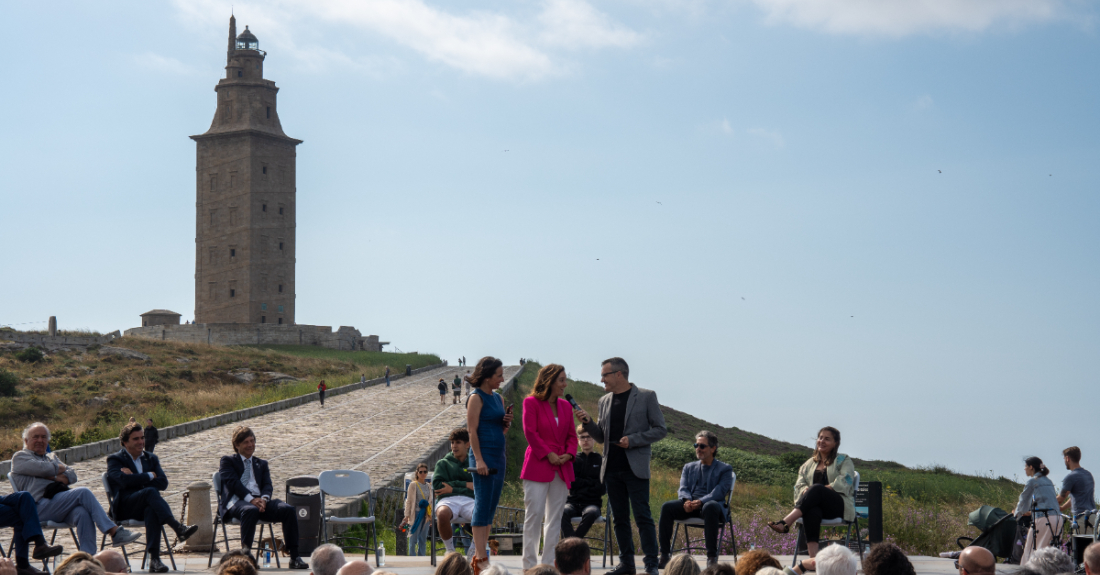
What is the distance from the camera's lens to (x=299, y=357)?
57.5m

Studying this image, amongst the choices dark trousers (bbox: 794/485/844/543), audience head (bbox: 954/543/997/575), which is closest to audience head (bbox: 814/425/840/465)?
dark trousers (bbox: 794/485/844/543)

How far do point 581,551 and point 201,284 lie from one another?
7252cm

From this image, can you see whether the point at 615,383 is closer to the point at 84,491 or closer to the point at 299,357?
the point at 84,491

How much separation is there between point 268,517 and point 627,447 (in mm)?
3215

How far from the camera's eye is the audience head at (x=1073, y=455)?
378 inches

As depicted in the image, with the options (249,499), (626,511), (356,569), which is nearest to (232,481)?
(249,499)

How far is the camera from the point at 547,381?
284 inches

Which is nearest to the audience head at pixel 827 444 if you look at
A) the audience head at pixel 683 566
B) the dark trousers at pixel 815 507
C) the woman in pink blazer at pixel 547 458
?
the dark trousers at pixel 815 507

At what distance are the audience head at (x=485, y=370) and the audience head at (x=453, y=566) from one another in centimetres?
245

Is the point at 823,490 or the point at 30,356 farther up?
the point at 30,356

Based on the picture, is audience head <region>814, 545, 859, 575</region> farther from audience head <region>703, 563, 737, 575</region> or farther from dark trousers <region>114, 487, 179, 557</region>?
dark trousers <region>114, 487, 179, 557</region>

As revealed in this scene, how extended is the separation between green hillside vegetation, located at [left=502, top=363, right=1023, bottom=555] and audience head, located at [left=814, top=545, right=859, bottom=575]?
5204 millimetres

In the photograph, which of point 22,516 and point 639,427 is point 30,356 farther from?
point 639,427

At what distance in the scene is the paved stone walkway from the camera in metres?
17.0
